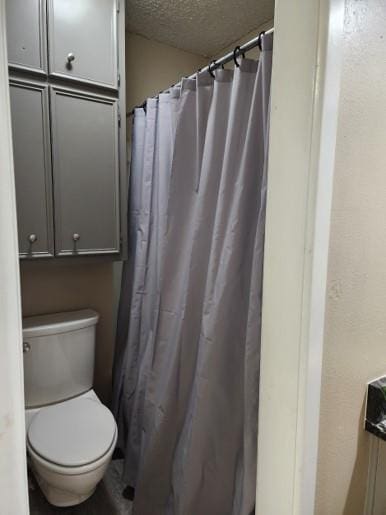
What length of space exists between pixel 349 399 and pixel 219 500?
27.5 inches

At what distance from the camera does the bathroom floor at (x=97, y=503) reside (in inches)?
60.1

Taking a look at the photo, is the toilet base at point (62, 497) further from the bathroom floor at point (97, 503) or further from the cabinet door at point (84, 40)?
the cabinet door at point (84, 40)

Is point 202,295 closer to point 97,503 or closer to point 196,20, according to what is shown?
point 97,503

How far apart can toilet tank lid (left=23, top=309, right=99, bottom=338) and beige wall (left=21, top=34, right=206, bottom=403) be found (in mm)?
75

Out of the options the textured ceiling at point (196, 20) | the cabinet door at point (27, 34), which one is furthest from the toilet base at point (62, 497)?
the textured ceiling at point (196, 20)

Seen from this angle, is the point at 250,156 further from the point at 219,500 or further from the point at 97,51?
the point at 219,500

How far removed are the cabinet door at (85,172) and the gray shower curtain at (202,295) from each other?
167 millimetres

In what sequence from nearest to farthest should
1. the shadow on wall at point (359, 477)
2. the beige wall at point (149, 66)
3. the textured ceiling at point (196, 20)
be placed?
the shadow on wall at point (359, 477)
the textured ceiling at point (196, 20)
the beige wall at point (149, 66)

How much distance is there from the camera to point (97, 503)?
62.4 inches

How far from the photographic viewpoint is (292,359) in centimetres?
71

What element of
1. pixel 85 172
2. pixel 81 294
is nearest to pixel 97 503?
pixel 81 294

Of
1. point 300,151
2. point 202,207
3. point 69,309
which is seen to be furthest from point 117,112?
point 300,151

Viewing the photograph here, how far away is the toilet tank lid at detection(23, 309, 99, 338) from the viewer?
155cm

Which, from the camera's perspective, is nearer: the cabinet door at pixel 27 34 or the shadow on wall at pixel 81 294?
the cabinet door at pixel 27 34
